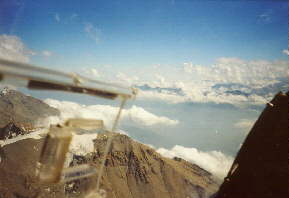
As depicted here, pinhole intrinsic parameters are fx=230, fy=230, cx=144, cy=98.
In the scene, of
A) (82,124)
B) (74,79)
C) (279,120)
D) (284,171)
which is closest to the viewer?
(74,79)

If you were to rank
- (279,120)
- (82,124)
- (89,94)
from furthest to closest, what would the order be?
(279,120), (89,94), (82,124)

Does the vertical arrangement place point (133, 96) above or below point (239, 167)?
above

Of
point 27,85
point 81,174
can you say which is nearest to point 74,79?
point 27,85

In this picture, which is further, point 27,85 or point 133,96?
point 133,96

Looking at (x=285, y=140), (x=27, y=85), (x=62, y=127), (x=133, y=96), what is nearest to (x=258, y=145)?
(x=285, y=140)

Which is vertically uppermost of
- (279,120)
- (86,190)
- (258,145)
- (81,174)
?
(279,120)

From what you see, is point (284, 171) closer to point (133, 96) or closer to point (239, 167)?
point (239, 167)

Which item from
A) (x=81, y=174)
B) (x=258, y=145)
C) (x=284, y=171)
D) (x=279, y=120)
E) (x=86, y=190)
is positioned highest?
(x=279, y=120)

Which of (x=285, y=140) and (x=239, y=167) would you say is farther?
(x=239, y=167)

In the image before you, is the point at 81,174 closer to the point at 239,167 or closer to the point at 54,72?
the point at 54,72
